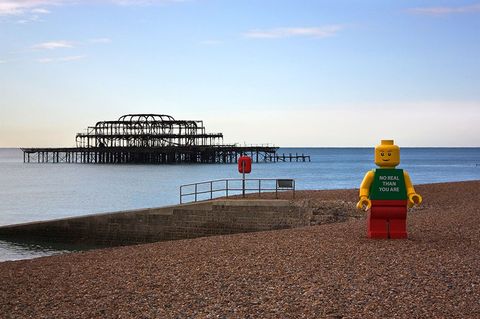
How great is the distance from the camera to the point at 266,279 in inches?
385

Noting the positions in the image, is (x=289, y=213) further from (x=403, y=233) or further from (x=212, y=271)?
(x=212, y=271)

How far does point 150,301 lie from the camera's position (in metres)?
8.91

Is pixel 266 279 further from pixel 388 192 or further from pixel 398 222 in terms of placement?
pixel 398 222

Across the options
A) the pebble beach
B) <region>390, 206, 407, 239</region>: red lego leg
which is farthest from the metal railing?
the pebble beach

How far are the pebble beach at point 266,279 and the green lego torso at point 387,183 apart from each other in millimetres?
929

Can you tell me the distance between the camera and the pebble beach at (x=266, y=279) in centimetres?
825

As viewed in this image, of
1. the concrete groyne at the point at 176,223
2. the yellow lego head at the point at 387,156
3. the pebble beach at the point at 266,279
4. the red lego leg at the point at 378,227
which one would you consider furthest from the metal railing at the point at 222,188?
the pebble beach at the point at 266,279

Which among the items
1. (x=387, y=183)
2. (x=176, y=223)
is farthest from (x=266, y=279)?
(x=176, y=223)

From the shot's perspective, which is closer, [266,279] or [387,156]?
[266,279]

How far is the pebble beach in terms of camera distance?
8.25 metres

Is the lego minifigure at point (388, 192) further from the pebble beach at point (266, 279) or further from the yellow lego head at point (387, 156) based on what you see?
the pebble beach at point (266, 279)

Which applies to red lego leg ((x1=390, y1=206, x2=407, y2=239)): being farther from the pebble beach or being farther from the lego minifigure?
the pebble beach

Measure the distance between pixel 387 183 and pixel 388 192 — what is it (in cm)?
19

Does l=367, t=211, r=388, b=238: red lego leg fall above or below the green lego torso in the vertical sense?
below
